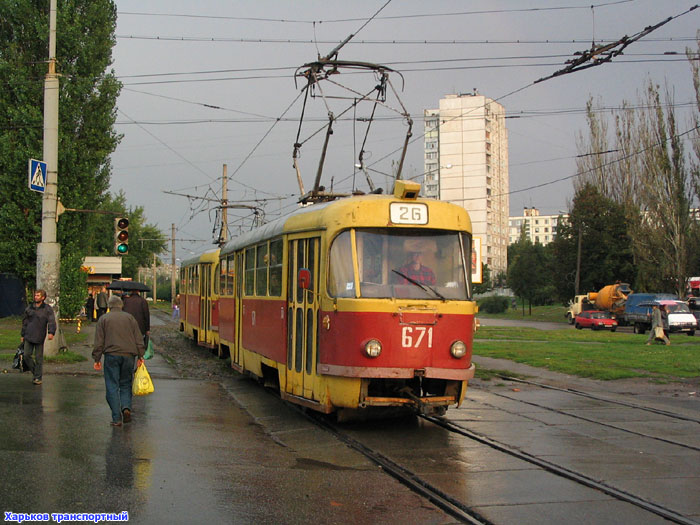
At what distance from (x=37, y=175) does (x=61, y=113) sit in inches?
626

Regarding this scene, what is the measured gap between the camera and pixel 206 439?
926 centimetres

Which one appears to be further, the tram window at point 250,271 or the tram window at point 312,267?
the tram window at point 250,271

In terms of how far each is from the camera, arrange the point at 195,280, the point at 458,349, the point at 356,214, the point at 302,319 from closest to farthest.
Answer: the point at 458,349 < the point at 356,214 < the point at 302,319 < the point at 195,280

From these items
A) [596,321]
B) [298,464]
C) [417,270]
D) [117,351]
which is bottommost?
[596,321]

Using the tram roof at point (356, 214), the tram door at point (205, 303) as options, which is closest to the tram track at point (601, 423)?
the tram roof at point (356, 214)

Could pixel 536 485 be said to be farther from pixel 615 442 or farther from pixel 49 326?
pixel 49 326

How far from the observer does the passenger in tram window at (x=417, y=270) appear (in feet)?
31.7

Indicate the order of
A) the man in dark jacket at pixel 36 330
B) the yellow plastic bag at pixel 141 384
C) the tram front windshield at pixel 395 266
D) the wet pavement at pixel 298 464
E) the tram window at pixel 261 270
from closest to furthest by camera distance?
the wet pavement at pixel 298 464 → the tram front windshield at pixel 395 266 → the yellow plastic bag at pixel 141 384 → the tram window at pixel 261 270 → the man in dark jacket at pixel 36 330

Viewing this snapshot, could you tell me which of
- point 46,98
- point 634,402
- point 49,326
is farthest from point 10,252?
point 634,402

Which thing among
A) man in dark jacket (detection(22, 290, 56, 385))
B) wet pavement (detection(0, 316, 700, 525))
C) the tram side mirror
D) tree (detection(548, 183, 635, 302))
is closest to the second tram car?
man in dark jacket (detection(22, 290, 56, 385))

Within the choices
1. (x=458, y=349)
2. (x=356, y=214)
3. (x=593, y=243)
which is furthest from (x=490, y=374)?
(x=593, y=243)

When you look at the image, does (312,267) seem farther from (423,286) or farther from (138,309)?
(138,309)

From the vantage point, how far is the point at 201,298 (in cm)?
2361

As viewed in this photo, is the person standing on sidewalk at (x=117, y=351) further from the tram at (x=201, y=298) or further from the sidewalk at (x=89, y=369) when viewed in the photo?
the tram at (x=201, y=298)
